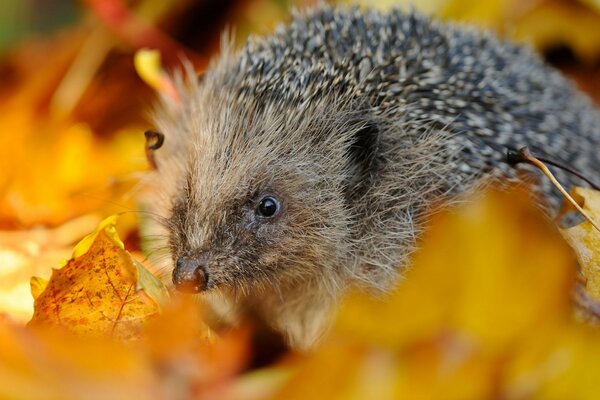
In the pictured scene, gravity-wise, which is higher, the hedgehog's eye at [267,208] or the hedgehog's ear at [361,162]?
the hedgehog's ear at [361,162]

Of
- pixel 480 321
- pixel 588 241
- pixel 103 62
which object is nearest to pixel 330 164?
pixel 588 241

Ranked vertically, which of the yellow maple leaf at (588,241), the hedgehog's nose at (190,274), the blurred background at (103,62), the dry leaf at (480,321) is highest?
the blurred background at (103,62)

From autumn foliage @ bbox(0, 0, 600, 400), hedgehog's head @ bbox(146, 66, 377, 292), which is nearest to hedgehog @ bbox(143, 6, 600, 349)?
hedgehog's head @ bbox(146, 66, 377, 292)

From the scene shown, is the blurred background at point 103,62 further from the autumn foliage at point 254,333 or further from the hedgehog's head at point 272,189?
the hedgehog's head at point 272,189

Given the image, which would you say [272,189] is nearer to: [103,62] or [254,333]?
[254,333]

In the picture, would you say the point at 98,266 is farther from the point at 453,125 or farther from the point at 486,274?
the point at 453,125

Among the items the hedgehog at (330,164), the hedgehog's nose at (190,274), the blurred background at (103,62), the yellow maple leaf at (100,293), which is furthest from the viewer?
the blurred background at (103,62)

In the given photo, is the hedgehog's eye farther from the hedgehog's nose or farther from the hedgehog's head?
the hedgehog's nose

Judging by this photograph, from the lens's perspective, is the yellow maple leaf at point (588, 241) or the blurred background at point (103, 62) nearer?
the yellow maple leaf at point (588, 241)

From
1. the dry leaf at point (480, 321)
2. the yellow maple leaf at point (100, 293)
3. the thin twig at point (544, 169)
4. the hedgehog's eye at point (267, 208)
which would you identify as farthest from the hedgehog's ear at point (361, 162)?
the dry leaf at point (480, 321)
